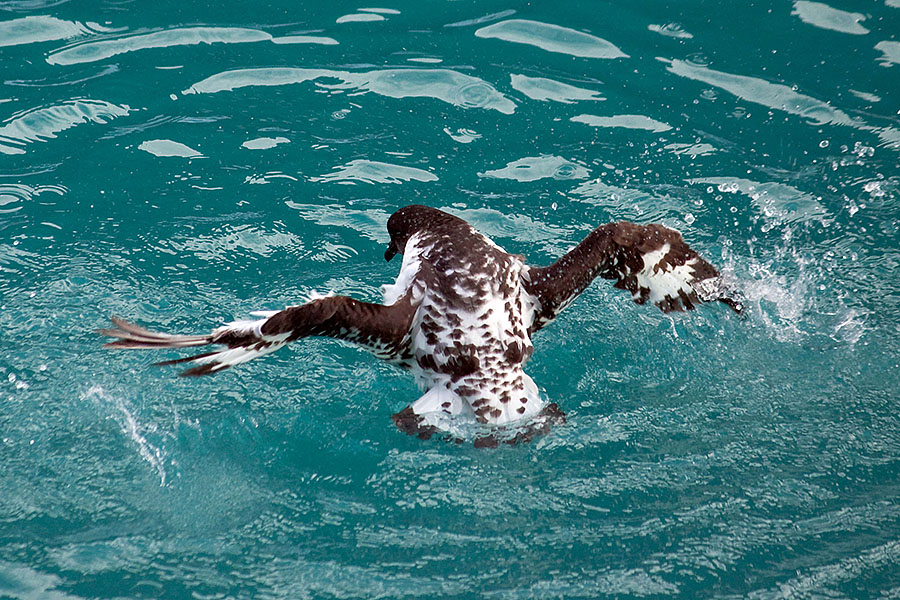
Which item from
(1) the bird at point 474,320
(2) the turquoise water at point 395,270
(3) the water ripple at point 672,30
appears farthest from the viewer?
(3) the water ripple at point 672,30

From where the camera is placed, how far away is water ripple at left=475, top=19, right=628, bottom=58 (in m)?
7.66

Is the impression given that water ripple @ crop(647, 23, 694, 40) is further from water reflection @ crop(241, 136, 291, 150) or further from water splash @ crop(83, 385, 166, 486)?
water splash @ crop(83, 385, 166, 486)

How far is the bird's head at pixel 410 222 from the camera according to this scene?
5.24 metres

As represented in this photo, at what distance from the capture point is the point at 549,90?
7281 mm

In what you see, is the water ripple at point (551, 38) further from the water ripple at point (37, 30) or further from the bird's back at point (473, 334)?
the bird's back at point (473, 334)

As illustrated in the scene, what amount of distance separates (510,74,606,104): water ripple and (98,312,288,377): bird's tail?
147 inches

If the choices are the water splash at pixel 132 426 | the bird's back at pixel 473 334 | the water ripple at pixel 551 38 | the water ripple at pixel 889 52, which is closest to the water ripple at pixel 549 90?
the water ripple at pixel 551 38

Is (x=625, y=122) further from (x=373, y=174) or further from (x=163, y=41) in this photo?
(x=163, y=41)

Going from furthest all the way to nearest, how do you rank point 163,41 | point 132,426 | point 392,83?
point 163,41 < point 392,83 < point 132,426

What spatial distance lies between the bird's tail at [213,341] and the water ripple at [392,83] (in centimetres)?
346

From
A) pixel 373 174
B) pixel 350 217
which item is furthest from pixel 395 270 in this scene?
pixel 373 174

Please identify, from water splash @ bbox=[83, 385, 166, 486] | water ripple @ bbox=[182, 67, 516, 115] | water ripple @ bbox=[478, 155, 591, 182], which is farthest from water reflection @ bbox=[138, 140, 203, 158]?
water splash @ bbox=[83, 385, 166, 486]

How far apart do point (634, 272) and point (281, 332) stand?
78.0 inches

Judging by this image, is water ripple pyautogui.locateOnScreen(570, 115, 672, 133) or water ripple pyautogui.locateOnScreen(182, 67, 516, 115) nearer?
water ripple pyautogui.locateOnScreen(570, 115, 672, 133)
